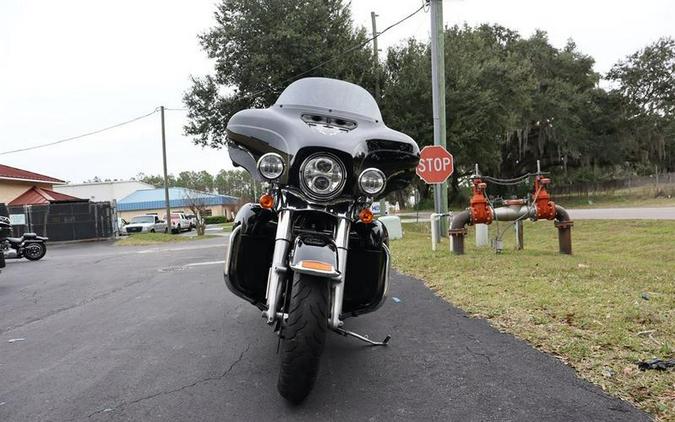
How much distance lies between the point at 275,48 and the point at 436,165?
36.2 ft

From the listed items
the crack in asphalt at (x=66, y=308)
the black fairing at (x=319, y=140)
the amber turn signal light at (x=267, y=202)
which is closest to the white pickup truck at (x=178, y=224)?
the crack in asphalt at (x=66, y=308)

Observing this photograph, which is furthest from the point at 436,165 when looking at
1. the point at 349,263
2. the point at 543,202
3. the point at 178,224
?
the point at 178,224

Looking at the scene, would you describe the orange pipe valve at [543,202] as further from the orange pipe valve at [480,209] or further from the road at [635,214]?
the road at [635,214]

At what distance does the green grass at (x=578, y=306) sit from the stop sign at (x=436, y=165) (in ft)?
5.75

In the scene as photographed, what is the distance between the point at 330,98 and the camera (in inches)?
156

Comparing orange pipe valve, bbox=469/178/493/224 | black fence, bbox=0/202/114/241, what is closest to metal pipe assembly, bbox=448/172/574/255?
orange pipe valve, bbox=469/178/493/224

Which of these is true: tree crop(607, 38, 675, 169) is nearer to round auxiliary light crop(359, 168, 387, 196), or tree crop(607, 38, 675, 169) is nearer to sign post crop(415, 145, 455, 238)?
sign post crop(415, 145, 455, 238)

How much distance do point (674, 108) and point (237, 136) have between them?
43.7 m

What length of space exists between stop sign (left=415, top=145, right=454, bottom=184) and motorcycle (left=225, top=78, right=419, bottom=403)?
22.5ft

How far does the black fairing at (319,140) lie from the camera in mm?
3154

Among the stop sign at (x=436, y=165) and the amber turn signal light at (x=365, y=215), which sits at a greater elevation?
the stop sign at (x=436, y=165)

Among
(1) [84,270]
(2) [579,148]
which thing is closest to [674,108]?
(2) [579,148]

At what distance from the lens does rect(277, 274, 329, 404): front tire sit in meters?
2.74

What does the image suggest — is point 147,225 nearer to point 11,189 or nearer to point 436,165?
point 11,189
